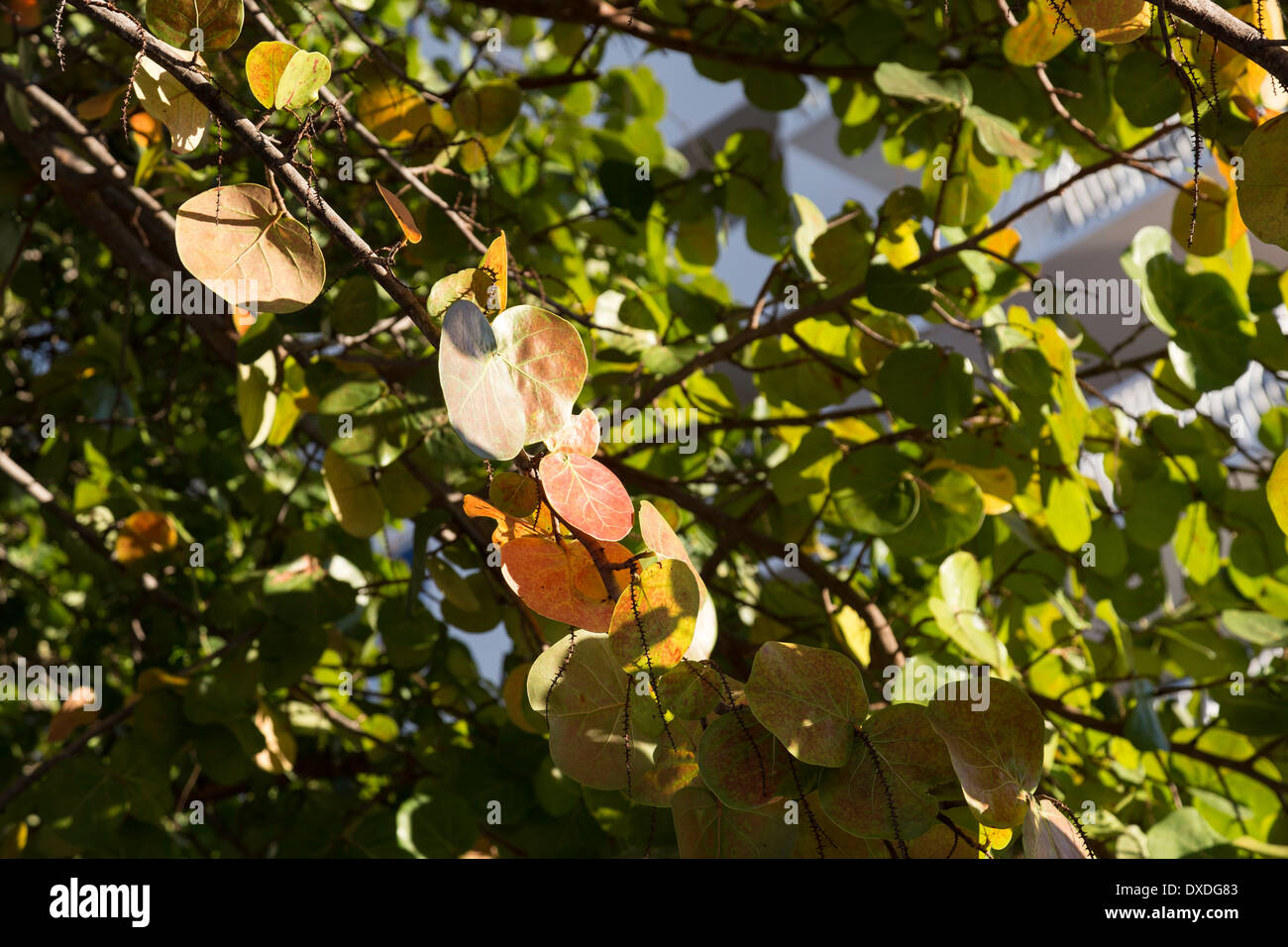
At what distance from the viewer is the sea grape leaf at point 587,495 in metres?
0.37

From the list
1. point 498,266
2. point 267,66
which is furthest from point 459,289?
point 267,66

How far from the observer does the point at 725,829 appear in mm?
423

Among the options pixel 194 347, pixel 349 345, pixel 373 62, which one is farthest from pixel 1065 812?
pixel 194 347

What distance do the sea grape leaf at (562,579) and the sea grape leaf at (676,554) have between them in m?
0.01

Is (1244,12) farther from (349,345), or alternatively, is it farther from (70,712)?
(70,712)

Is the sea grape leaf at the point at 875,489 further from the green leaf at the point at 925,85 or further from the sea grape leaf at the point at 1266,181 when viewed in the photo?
the sea grape leaf at the point at 1266,181

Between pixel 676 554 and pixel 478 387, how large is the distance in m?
0.13

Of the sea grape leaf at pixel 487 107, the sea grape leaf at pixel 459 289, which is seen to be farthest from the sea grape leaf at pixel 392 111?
the sea grape leaf at pixel 459 289

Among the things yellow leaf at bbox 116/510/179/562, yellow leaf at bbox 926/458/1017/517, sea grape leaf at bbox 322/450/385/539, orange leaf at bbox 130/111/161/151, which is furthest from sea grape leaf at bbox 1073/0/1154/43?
yellow leaf at bbox 116/510/179/562

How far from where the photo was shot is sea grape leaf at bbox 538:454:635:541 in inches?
14.7

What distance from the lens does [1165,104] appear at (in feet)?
2.46

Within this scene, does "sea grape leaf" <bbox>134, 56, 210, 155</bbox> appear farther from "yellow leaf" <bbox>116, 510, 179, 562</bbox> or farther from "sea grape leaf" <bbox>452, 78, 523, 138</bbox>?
"yellow leaf" <bbox>116, 510, 179, 562</bbox>

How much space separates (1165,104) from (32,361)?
1723 millimetres

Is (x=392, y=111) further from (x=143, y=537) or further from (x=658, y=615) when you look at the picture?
(x=658, y=615)
